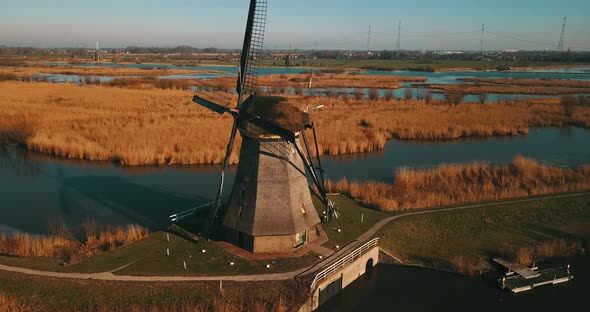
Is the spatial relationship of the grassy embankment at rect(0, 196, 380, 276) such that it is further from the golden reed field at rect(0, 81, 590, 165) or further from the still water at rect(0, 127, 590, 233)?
the golden reed field at rect(0, 81, 590, 165)

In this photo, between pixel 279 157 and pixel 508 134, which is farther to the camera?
pixel 508 134

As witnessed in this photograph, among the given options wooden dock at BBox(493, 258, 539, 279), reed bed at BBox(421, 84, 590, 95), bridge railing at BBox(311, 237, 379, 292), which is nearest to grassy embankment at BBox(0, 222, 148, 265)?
bridge railing at BBox(311, 237, 379, 292)

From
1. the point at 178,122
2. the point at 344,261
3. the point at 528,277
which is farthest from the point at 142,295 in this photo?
the point at 178,122

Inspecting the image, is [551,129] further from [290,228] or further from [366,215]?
[290,228]

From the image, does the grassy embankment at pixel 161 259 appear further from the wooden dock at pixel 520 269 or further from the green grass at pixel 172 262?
the wooden dock at pixel 520 269

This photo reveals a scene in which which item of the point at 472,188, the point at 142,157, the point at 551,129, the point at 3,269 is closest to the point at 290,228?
the point at 3,269

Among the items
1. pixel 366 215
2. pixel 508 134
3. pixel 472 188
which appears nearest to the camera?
pixel 366 215

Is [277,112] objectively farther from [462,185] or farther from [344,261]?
[462,185]
